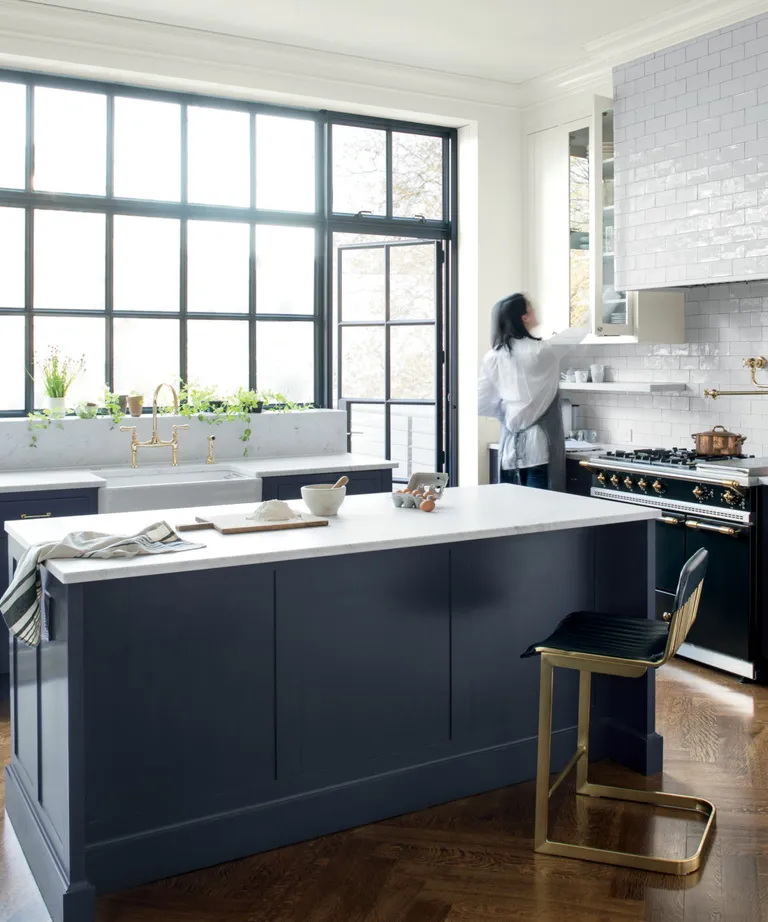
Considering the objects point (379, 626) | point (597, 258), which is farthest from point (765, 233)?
point (379, 626)

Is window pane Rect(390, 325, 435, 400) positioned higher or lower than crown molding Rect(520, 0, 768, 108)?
lower

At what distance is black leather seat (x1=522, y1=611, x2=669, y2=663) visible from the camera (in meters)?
3.00

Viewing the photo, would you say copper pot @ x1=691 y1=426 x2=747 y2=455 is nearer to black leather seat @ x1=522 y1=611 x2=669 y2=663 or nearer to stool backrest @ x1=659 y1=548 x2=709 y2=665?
black leather seat @ x1=522 y1=611 x2=669 y2=663

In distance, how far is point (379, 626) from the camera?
3.28 m

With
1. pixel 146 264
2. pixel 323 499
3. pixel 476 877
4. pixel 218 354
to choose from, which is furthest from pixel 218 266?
pixel 476 877

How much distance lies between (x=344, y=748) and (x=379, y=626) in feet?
1.36

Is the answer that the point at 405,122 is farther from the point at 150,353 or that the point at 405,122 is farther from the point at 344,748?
the point at 344,748

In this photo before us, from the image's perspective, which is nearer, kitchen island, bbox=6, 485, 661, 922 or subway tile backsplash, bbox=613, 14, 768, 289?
kitchen island, bbox=6, 485, 661, 922

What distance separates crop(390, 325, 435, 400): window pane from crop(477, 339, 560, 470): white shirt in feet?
4.17

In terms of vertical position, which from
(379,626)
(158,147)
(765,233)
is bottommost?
(379,626)

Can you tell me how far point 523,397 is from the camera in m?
5.41

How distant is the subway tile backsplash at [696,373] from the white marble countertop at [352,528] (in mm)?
2139

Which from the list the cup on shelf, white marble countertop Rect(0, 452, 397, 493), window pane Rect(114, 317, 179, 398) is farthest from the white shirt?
window pane Rect(114, 317, 179, 398)

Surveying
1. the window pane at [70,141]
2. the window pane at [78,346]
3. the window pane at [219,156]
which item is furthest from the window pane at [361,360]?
the window pane at [70,141]
